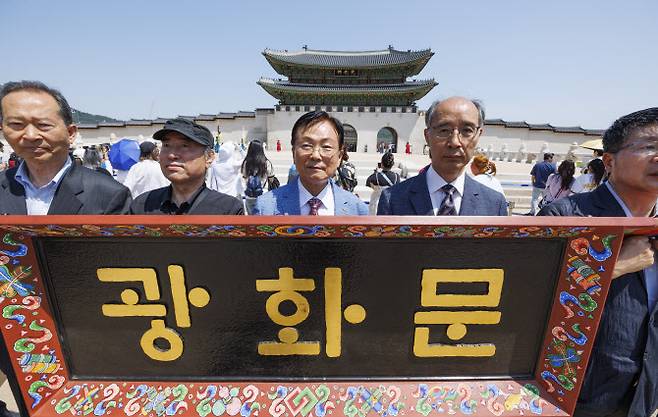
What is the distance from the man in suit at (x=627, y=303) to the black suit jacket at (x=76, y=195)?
85.4 inches

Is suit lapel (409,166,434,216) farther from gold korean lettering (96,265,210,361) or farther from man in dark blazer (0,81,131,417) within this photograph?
man in dark blazer (0,81,131,417)

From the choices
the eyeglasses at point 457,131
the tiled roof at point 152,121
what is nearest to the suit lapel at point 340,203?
the eyeglasses at point 457,131

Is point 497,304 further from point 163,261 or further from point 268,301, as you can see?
point 163,261

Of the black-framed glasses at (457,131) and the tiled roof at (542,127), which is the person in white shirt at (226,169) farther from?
the tiled roof at (542,127)

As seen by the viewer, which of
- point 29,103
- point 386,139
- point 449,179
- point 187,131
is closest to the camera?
point 29,103

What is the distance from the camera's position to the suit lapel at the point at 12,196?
160 centimetres

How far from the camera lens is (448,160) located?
5.24ft

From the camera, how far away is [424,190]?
174cm

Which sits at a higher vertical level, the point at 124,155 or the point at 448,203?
the point at 448,203

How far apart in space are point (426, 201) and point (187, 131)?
4.27 feet

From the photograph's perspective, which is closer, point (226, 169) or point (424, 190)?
point (424, 190)

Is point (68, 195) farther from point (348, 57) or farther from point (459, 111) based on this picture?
point (348, 57)

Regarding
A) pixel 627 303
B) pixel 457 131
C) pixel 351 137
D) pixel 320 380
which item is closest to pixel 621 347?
pixel 627 303

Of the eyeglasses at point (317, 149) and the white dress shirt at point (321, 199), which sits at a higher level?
the eyeglasses at point (317, 149)
